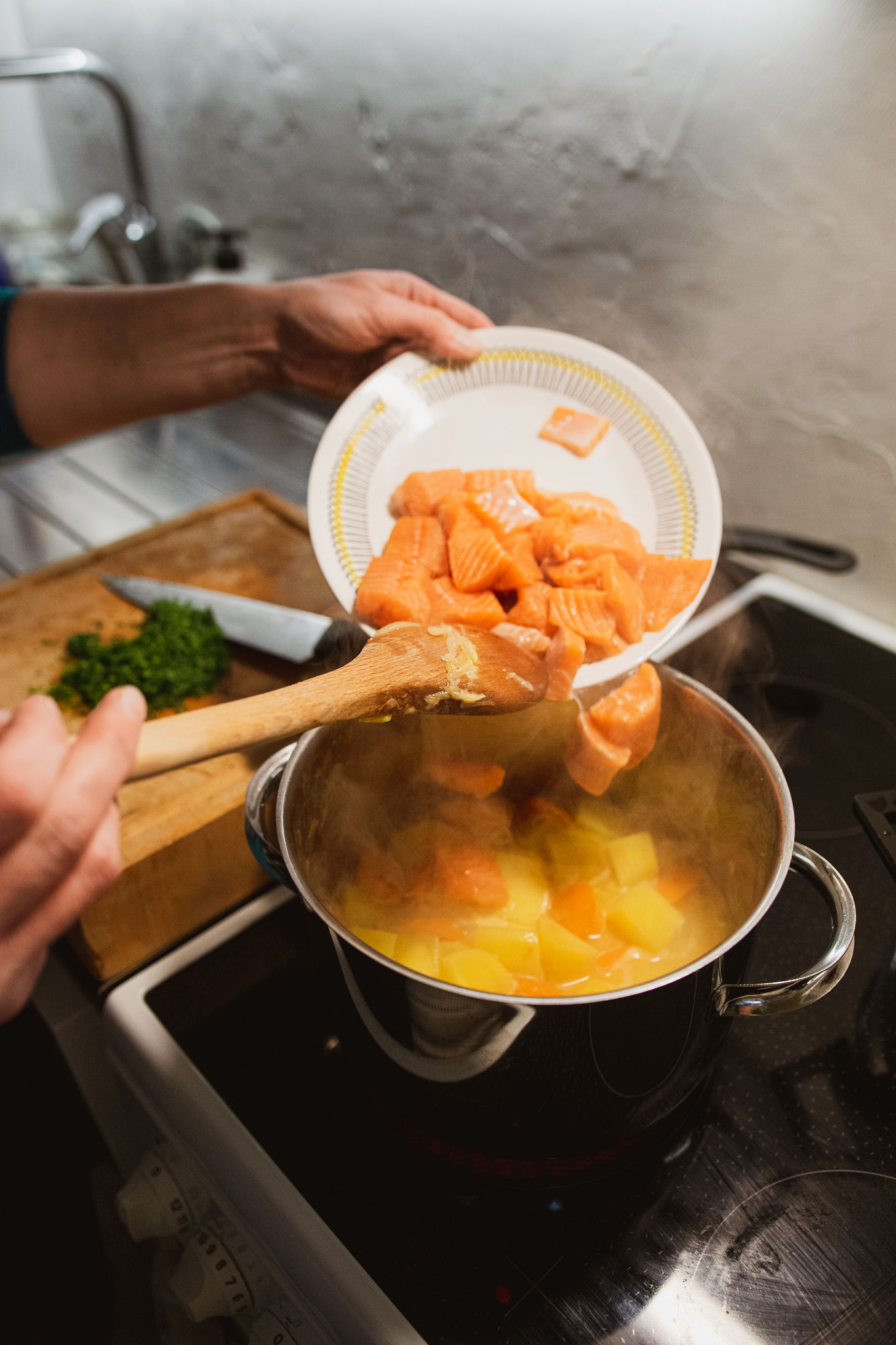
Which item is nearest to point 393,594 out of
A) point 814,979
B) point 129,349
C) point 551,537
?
point 551,537

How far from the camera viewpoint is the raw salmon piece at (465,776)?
943mm

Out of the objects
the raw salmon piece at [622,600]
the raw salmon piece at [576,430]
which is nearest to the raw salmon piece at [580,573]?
the raw salmon piece at [622,600]

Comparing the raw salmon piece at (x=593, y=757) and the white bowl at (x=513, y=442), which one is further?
the white bowl at (x=513, y=442)

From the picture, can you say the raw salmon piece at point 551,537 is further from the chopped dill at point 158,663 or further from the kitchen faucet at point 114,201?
the kitchen faucet at point 114,201

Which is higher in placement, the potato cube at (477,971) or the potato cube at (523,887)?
the potato cube at (477,971)

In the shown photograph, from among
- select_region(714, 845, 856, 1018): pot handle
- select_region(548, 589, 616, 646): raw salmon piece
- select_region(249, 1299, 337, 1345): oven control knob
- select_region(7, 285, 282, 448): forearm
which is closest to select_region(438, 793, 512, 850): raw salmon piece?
select_region(548, 589, 616, 646): raw salmon piece

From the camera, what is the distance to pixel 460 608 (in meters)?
0.96

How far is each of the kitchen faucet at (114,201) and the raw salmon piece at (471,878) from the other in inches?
82.7

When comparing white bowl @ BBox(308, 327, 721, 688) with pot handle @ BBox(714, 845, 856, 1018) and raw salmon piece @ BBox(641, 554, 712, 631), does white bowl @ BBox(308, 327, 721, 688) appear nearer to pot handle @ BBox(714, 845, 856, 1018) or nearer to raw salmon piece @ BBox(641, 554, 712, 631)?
raw salmon piece @ BBox(641, 554, 712, 631)

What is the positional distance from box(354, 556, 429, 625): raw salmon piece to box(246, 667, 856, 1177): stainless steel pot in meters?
0.16

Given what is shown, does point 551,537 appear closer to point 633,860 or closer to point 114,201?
point 633,860

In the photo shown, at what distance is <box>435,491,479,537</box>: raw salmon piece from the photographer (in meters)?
0.97

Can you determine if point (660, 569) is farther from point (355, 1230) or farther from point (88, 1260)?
point (88, 1260)

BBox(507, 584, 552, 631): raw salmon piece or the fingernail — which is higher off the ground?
the fingernail
